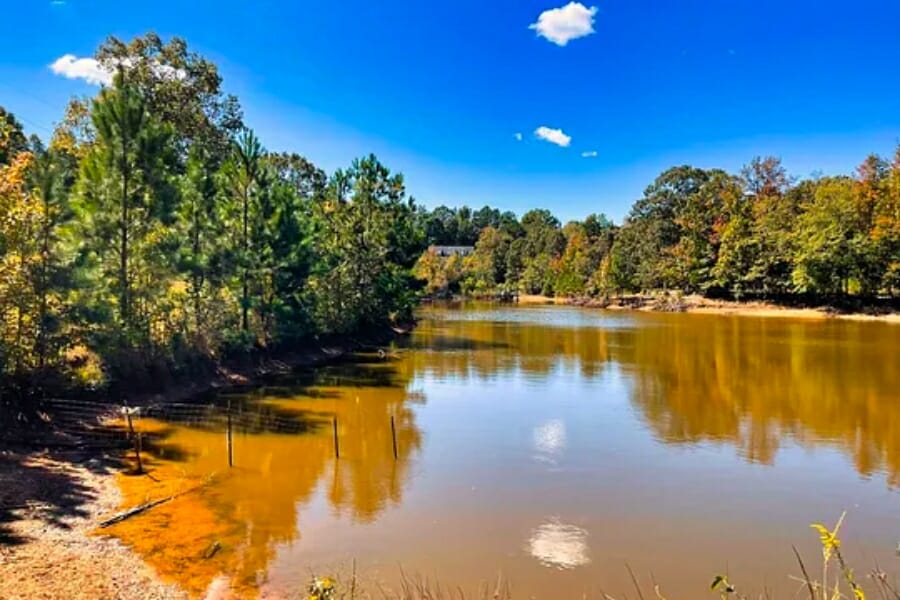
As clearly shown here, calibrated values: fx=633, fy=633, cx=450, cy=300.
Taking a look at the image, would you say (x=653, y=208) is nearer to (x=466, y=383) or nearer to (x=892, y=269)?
(x=892, y=269)

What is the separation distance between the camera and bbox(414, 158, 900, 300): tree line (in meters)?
55.8

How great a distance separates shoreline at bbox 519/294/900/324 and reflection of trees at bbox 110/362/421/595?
4996cm

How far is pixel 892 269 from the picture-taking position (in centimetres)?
5250

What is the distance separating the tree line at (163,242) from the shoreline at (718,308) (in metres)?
40.4

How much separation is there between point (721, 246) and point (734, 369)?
42.7 meters

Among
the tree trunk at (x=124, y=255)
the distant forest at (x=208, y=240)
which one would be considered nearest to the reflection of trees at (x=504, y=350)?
the distant forest at (x=208, y=240)

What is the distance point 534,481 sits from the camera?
13617 mm

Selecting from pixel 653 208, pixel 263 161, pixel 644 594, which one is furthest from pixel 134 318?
pixel 653 208

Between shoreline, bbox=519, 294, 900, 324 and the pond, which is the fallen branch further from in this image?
shoreline, bbox=519, 294, 900, 324

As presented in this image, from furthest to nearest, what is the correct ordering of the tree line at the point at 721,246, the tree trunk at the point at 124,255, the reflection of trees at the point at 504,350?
the tree line at the point at 721,246 < the reflection of trees at the point at 504,350 < the tree trunk at the point at 124,255

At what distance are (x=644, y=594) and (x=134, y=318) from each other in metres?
16.8

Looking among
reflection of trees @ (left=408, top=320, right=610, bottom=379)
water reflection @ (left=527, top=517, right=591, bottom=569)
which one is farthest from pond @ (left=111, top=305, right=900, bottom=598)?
reflection of trees @ (left=408, top=320, right=610, bottom=379)

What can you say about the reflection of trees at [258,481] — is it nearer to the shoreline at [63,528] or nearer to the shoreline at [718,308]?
the shoreline at [63,528]

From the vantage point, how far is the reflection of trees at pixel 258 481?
9.63m
